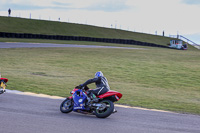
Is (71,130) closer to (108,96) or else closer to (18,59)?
(108,96)

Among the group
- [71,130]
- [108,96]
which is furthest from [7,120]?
[108,96]

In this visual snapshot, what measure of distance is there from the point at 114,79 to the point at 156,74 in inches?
174

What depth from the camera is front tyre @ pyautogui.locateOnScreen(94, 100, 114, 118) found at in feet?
30.3

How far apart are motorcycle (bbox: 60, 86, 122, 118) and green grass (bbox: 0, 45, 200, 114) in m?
3.93

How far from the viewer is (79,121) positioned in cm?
887

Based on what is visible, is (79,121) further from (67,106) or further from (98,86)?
(67,106)

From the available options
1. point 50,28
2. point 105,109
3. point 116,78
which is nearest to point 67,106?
point 105,109

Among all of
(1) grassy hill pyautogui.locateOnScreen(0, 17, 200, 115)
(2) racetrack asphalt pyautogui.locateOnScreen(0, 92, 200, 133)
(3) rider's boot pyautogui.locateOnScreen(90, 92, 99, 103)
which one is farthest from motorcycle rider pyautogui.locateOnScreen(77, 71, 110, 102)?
(1) grassy hill pyautogui.locateOnScreen(0, 17, 200, 115)

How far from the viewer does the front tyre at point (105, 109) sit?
9.24m

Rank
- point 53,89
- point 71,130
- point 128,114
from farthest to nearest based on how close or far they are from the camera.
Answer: point 53,89
point 128,114
point 71,130

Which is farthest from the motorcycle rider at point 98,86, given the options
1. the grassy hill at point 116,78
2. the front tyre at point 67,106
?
the grassy hill at point 116,78

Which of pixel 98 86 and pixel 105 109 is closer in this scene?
pixel 105 109

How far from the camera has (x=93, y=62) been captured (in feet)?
98.4

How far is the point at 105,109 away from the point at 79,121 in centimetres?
94
